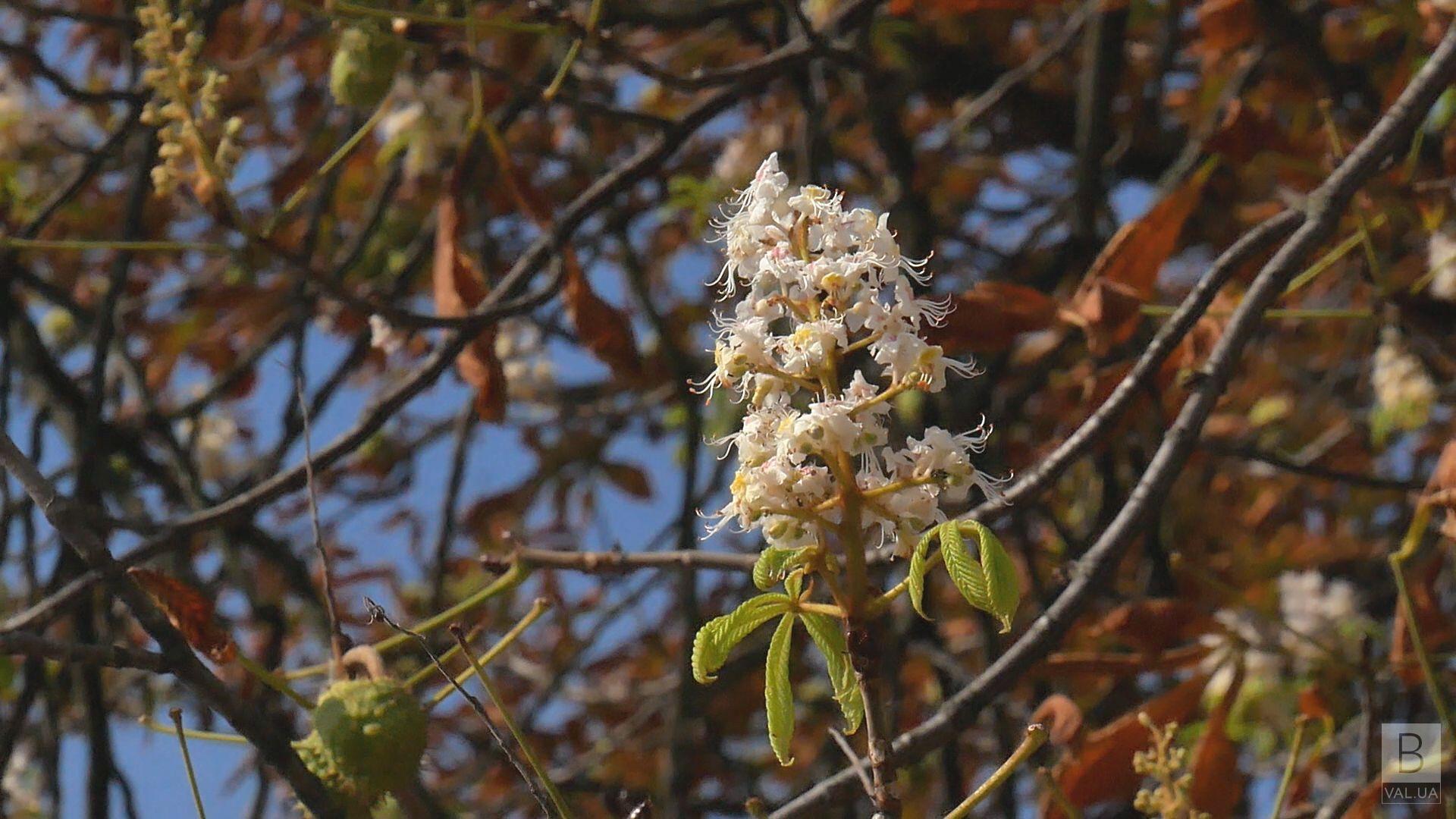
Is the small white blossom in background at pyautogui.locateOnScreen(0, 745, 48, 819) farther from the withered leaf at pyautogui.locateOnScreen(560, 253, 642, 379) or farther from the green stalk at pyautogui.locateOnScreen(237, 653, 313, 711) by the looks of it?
the green stalk at pyautogui.locateOnScreen(237, 653, 313, 711)

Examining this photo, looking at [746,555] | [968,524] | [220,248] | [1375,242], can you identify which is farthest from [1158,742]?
[1375,242]

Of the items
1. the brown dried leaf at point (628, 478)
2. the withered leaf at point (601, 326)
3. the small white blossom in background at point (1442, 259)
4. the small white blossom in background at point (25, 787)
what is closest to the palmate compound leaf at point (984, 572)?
the withered leaf at point (601, 326)

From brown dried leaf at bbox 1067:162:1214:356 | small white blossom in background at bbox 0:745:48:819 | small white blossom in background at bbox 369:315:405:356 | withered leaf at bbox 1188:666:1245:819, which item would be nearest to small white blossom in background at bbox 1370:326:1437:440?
brown dried leaf at bbox 1067:162:1214:356

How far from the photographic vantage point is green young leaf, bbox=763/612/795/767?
113cm

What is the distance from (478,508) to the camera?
4078 millimetres

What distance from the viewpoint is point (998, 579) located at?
42.6 inches

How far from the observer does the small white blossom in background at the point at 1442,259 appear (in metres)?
2.52

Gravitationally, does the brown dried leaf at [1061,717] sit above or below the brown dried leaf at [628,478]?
below

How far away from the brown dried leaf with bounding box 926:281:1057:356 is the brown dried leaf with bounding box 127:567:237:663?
3.17 feet

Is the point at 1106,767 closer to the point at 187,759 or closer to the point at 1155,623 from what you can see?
the point at 1155,623

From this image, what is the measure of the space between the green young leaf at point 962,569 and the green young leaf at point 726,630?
0.14 meters

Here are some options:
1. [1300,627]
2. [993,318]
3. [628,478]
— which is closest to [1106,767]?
[993,318]

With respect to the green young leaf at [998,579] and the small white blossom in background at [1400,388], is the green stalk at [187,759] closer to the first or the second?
the green young leaf at [998,579]

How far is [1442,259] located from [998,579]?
173cm
